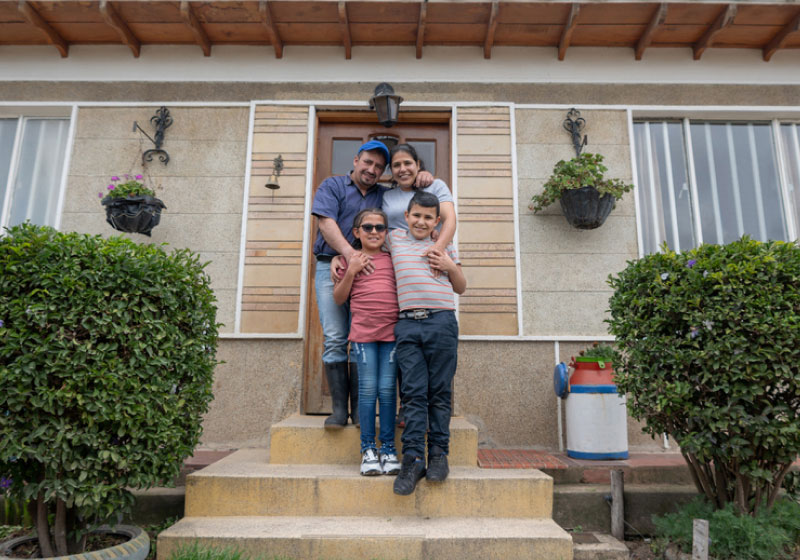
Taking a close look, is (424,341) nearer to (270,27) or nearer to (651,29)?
(270,27)

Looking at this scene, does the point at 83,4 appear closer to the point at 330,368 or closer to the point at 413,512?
the point at 330,368

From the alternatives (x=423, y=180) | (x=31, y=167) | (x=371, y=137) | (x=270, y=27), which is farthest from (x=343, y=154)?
(x=31, y=167)

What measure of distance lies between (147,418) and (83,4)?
397 centimetres

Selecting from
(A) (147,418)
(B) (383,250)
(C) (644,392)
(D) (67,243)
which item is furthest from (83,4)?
(C) (644,392)

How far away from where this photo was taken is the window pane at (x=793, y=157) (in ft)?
15.9

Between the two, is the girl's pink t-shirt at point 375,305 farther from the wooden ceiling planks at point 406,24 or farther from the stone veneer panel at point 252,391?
the wooden ceiling planks at point 406,24

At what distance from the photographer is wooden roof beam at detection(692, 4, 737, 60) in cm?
441

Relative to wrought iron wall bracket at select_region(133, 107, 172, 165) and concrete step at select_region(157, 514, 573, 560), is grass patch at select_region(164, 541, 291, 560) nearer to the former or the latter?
concrete step at select_region(157, 514, 573, 560)

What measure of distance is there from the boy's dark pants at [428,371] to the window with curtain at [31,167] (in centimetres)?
390

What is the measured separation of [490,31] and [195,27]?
102 inches

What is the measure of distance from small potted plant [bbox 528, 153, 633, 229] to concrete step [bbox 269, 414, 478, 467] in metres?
2.18

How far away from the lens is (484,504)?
280 centimetres

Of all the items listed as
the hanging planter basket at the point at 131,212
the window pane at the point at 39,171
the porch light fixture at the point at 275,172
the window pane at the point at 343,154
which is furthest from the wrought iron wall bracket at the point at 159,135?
the window pane at the point at 343,154

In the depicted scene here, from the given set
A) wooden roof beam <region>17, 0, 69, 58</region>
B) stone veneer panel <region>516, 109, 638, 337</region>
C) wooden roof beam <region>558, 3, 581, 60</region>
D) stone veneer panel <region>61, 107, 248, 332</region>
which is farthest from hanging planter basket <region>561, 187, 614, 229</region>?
wooden roof beam <region>17, 0, 69, 58</region>
